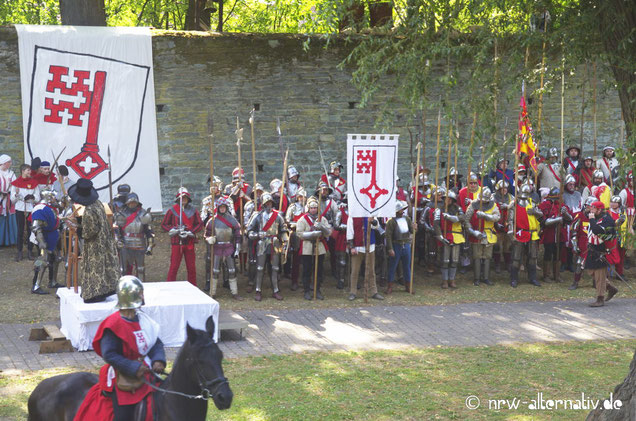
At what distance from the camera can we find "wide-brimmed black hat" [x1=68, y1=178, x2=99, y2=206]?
10742 millimetres

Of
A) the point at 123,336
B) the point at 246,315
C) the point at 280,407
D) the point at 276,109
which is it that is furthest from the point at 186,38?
the point at 123,336

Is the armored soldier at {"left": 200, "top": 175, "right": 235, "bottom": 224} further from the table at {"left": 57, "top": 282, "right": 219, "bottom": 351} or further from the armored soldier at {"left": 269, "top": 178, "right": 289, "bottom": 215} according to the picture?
the table at {"left": 57, "top": 282, "right": 219, "bottom": 351}

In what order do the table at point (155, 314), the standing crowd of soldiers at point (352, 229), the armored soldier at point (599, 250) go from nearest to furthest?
the table at point (155, 314) < the armored soldier at point (599, 250) < the standing crowd of soldiers at point (352, 229)

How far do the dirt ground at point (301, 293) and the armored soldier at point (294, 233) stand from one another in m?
0.32

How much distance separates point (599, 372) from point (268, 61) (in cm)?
1099

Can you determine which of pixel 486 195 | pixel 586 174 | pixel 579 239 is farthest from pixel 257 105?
pixel 579 239

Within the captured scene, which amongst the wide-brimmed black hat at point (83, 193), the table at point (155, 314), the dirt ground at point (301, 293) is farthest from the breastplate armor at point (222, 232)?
the wide-brimmed black hat at point (83, 193)

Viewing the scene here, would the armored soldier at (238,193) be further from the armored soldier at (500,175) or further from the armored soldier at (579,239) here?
the armored soldier at (579,239)

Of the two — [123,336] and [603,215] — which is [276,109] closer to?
[603,215]

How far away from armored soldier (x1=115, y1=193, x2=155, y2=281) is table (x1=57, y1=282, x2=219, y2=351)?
2.33 meters

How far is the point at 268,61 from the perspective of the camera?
19.1m

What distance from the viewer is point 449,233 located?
15461 millimetres

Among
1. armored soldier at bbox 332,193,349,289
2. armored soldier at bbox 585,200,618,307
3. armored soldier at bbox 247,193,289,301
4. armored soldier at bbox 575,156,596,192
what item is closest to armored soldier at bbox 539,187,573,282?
armored soldier at bbox 575,156,596,192

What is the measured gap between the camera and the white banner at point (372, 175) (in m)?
14.1
